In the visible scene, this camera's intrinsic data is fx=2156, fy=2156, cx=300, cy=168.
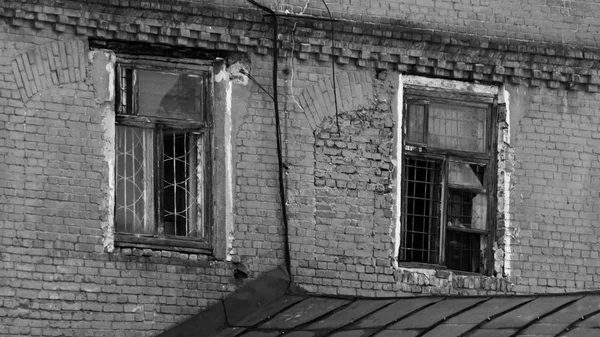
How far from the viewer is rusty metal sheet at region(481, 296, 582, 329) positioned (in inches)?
623

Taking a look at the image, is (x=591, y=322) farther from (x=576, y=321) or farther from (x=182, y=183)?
(x=182, y=183)

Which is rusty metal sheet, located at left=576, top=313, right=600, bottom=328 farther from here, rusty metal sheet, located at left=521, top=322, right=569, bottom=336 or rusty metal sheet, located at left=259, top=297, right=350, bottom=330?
rusty metal sheet, located at left=259, top=297, right=350, bottom=330

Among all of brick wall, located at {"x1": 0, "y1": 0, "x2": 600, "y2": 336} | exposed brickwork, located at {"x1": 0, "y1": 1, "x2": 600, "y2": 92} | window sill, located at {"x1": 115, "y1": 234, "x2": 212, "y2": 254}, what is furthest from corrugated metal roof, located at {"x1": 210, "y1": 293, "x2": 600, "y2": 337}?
exposed brickwork, located at {"x1": 0, "y1": 1, "x2": 600, "y2": 92}

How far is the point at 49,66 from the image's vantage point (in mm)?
17531

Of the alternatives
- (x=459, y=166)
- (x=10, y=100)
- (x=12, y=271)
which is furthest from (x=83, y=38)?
(x=459, y=166)

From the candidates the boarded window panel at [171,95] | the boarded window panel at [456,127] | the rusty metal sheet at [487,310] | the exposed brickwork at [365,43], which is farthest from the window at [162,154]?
the rusty metal sheet at [487,310]

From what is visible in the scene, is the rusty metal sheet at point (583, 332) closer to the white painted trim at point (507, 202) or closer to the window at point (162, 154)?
the white painted trim at point (507, 202)

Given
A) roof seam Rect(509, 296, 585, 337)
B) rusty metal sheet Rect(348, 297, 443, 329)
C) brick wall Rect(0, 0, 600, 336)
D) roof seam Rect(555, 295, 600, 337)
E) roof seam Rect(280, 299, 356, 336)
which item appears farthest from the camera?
brick wall Rect(0, 0, 600, 336)

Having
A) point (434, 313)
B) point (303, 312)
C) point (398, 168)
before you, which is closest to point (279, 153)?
point (398, 168)

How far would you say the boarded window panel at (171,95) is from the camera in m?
18.0

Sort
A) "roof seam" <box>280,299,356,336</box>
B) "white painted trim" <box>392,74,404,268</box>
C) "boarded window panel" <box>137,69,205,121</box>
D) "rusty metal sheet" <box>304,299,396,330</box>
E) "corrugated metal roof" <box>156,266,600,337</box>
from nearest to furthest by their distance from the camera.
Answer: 1. "corrugated metal roof" <box>156,266,600,337</box>
2. "rusty metal sheet" <box>304,299,396,330</box>
3. "roof seam" <box>280,299,356,336</box>
4. "boarded window panel" <box>137,69,205,121</box>
5. "white painted trim" <box>392,74,404,268</box>

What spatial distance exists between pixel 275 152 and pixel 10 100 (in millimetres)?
2335

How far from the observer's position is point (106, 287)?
57.4ft

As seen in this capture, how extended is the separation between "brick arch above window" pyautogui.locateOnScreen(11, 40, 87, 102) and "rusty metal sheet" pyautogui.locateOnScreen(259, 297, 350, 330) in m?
2.54
